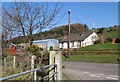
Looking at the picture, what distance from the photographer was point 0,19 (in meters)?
13.1

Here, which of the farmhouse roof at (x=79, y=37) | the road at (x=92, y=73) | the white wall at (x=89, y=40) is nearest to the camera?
the road at (x=92, y=73)

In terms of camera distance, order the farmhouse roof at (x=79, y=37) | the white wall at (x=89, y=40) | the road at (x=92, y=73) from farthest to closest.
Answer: the farmhouse roof at (x=79, y=37) → the white wall at (x=89, y=40) → the road at (x=92, y=73)

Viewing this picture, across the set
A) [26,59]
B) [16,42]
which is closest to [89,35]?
[16,42]

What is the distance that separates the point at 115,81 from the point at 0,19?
20.4 ft

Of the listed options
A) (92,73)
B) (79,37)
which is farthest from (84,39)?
(92,73)

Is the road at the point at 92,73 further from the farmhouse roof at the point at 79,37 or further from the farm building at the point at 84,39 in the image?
the farmhouse roof at the point at 79,37

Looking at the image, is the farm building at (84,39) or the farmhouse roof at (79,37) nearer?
the farm building at (84,39)

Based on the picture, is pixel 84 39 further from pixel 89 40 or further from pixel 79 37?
pixel 79 37

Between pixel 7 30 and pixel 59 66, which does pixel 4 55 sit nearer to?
pixel 7 30

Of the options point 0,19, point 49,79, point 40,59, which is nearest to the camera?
point 49,79

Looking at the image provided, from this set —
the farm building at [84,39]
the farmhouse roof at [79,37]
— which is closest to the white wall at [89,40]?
the farm building at [84,39]

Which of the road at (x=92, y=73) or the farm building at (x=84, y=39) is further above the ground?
the farm building at (x=84, y=39)

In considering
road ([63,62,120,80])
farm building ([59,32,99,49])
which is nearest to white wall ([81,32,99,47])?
farm building ([59,32,99,49])

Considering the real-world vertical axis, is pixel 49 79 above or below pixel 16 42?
below
